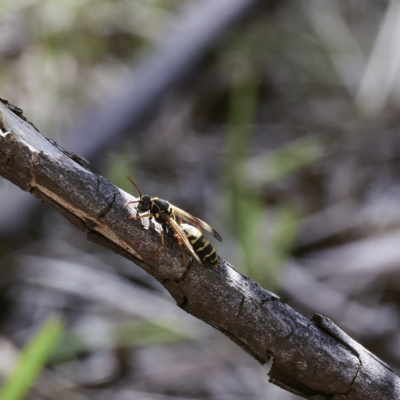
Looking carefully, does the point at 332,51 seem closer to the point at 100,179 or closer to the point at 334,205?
the point at 334,205

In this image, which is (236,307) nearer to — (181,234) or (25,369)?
(181,234)

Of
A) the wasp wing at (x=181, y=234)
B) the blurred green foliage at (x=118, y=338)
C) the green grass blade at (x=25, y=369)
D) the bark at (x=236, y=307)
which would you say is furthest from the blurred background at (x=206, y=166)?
the bark at (x=236, y=307)

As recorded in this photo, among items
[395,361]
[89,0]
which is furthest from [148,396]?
[89,0]

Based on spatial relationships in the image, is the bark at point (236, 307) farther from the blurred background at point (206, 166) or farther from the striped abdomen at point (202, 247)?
the blurred background at point (206, 166)

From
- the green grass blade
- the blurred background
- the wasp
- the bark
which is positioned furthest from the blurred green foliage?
the bark

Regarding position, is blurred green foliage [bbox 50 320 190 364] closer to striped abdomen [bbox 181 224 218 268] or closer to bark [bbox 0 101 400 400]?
striped abdomen [bbox 181 224 218 268]

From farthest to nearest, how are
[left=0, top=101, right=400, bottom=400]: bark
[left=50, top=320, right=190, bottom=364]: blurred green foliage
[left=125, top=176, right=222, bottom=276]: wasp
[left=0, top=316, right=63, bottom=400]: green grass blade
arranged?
[left=50, top=320, right=190, bottom=364]: blurred green foliage
[left=0, top=316, right=63, bottom=400]: green grass blade
[left=125, top=176, right=222, bottom=276]: wasp
[left=0, top=101, right=400, bottom=400]: bark
